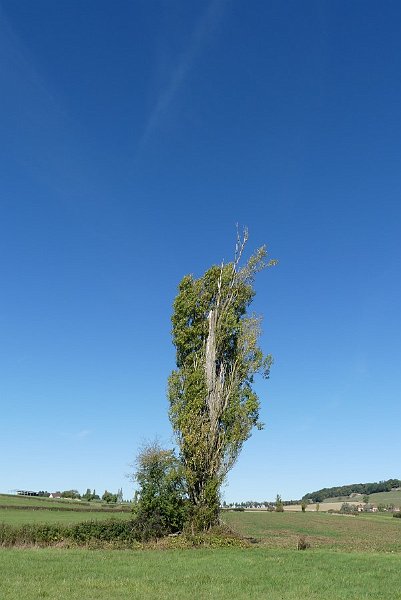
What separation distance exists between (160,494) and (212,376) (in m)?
6.91

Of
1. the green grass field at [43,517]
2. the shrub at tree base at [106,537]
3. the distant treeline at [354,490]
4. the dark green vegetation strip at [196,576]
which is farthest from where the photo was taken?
the distant treeline at [354,490]

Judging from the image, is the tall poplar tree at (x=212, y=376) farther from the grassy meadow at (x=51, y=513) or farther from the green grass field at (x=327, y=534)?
the grassy meadow at (x=51, y=513)

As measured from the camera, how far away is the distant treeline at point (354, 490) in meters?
174

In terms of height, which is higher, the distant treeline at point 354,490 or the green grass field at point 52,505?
the distant treeline at point 354,490

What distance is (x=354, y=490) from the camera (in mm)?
181250

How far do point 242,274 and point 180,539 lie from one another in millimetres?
15561

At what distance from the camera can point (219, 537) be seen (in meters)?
27.2

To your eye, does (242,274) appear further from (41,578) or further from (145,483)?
(41,578)

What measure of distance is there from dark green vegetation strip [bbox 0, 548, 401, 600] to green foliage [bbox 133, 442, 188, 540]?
6.40 meters

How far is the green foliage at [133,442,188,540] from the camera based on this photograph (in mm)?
29344

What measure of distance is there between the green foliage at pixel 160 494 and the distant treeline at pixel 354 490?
15190cm

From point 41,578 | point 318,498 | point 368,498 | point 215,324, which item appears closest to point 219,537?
point 215,324

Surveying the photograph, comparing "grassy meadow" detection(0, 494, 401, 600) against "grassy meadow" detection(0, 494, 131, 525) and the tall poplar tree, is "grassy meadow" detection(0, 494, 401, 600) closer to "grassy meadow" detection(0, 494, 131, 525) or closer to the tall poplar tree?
the tall poplar tree

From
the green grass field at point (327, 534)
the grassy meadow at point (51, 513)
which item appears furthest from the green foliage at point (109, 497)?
the green grass field at point (327, 534)
